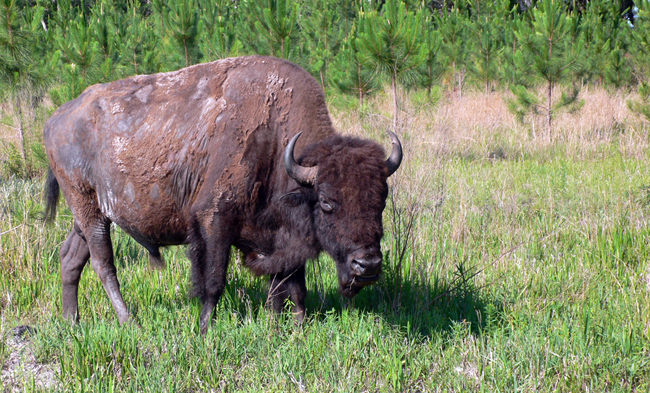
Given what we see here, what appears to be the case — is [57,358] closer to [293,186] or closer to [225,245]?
[225,245]

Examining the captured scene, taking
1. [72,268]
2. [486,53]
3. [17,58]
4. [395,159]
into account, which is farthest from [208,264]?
[486,53]

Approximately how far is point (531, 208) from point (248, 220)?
13.2 feet

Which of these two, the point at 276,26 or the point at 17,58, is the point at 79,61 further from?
the point at 276,26

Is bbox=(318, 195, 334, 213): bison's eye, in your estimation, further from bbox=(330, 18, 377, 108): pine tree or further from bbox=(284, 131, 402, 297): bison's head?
bbox=(330, 18, 377, 108): pine tree

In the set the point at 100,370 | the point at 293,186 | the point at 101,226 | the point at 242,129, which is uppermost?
the point at 242,129

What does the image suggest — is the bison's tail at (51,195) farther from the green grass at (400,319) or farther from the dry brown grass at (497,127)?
the dry brown grass at (497,127)

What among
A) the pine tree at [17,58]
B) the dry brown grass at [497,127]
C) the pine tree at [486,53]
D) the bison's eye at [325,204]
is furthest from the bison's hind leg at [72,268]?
the pine tree at [486,53]

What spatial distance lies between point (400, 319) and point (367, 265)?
85cm

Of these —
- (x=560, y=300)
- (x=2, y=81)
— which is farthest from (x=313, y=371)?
(x=2, y=81)

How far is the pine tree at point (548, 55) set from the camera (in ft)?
38.7

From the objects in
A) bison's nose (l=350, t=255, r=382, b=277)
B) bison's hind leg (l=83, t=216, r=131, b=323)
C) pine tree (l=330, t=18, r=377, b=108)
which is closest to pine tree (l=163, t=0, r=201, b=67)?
pine tree (l=330, t=18, r=377, b=108)

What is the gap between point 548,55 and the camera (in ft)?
39.2

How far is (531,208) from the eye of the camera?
6.62 m

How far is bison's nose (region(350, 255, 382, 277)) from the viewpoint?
11.0ft
